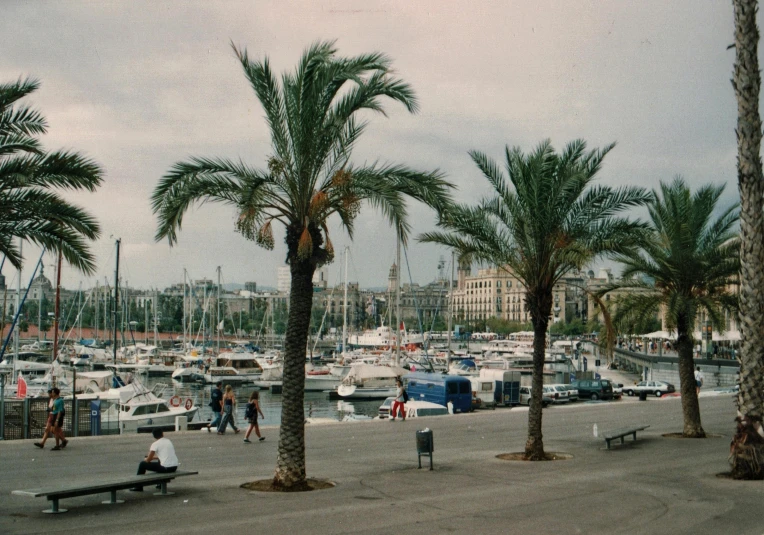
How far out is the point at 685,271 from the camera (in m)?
22.4

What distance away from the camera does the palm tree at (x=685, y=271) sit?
2216cm

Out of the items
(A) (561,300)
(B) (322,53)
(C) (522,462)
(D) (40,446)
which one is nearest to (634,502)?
(C) (522,462)

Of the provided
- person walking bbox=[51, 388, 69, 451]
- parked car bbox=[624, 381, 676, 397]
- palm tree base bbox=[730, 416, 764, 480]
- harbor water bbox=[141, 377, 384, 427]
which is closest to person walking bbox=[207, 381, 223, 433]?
person walking bbox=[51, 388, 69, 451]

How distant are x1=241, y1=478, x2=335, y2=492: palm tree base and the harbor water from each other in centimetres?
2414

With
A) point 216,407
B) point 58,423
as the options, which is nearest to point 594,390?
point 216,407

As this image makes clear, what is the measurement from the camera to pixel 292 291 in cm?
1452

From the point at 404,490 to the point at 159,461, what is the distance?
14.1 feet

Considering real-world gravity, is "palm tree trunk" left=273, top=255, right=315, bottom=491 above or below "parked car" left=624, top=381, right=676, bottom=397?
above

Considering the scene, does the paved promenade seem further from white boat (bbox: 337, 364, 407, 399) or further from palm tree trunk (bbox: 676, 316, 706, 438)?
white boat (bbox: 337, 364, 407, 399)

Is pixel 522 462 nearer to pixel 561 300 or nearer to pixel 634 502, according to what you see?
pixel 634 502

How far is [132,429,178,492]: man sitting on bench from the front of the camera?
13367mm

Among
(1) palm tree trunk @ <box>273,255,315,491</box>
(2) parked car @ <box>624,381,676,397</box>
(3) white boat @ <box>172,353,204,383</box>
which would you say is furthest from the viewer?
(3) white boat @ <box>172,353,204,383</box>

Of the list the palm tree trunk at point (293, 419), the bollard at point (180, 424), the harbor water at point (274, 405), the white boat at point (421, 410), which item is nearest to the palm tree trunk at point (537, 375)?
the palm tree trunk at point (293, 419)

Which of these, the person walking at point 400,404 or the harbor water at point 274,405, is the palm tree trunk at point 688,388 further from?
the harbor water at point 274,405
